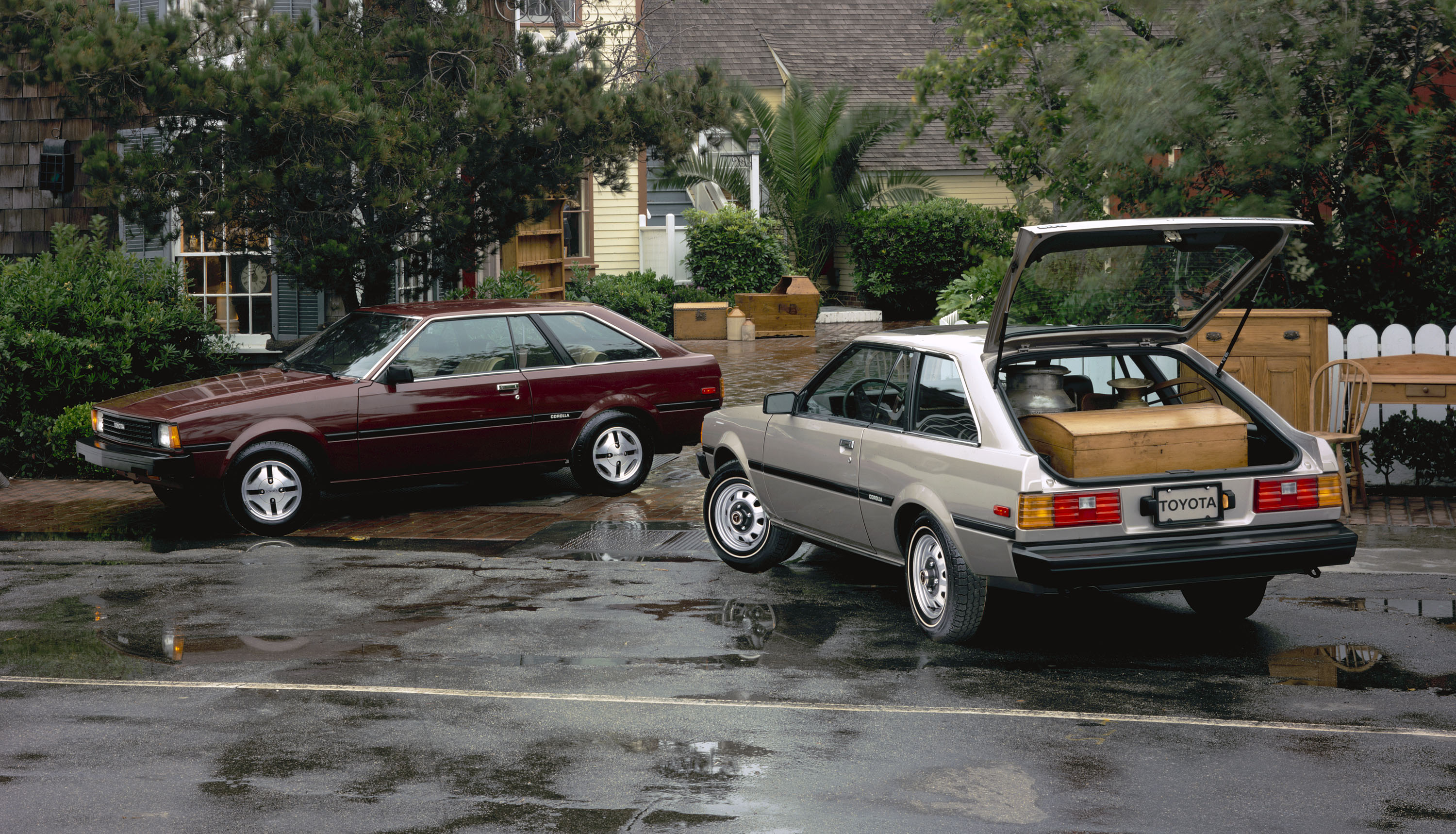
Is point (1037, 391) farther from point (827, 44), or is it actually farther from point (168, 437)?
point (827, 44)

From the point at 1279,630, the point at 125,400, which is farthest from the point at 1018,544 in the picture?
the point at 125,400

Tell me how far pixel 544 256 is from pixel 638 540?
1305 cm

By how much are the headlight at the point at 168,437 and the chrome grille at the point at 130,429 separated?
1.9 inches

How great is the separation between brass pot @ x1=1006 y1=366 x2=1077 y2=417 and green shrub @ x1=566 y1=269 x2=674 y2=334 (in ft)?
49.2

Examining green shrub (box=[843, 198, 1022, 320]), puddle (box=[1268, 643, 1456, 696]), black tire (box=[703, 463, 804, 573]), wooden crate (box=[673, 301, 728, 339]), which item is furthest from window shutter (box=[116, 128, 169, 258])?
green shrub (box=[843, 198, 1022, 320])

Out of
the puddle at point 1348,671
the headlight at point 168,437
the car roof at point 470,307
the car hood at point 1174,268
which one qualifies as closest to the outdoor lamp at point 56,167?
the car roof at point 470,307

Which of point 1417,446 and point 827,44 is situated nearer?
point 1417,446

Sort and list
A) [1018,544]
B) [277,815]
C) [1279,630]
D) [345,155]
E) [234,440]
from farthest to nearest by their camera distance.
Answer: [345,155] < [234,440] < [1279,630] < [1018,544] < [277,815]

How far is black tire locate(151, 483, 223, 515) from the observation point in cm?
1016

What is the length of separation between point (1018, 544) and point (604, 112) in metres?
8.13

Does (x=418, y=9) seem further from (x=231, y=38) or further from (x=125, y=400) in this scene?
(x=125, y=400)

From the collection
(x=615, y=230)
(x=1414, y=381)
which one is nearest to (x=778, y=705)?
(x=1414, y=381)

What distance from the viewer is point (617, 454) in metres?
11.6

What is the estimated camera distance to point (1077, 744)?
5.45 metres
